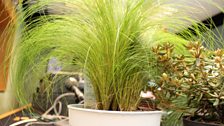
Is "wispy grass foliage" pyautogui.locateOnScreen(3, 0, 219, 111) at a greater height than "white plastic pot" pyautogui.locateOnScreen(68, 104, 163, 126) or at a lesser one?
greater

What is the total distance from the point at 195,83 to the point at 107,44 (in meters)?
0.15

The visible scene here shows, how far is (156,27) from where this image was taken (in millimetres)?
492

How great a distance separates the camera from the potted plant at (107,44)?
0.45 m

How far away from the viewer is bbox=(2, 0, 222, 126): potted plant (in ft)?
1.49

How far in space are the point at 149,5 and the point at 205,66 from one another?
0.15 metres

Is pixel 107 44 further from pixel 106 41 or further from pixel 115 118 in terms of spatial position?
pixel 115 118

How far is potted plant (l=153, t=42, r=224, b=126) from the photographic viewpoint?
1.29 feet

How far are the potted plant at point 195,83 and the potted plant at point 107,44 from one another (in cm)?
3

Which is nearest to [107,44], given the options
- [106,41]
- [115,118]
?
[106,41]

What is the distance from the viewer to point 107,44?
458 mm

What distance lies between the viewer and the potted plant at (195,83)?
0.39 metres

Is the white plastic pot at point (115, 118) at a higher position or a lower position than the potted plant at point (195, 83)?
lower

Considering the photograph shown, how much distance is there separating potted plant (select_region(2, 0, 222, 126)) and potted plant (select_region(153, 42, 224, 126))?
3 centimetres

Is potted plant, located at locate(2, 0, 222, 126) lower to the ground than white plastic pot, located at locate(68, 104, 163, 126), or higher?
higher
